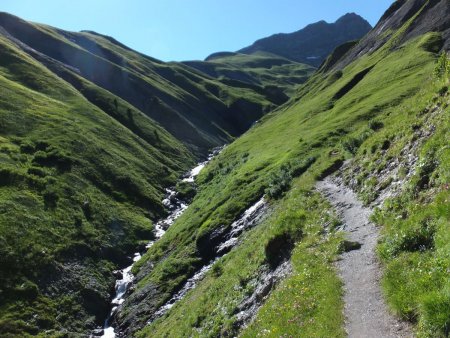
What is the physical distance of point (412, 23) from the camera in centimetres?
10750

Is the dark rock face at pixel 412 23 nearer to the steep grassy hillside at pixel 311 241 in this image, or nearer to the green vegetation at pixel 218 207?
the green vegetation at pixel 218 207

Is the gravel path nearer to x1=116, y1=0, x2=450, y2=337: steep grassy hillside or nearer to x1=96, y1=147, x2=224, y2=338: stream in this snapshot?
x1=116, y1=0, x2=450, y2=337: steep grassy hillside

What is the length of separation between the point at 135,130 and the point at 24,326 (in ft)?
312

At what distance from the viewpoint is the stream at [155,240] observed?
5144 centimetres

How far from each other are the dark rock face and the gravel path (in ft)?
214

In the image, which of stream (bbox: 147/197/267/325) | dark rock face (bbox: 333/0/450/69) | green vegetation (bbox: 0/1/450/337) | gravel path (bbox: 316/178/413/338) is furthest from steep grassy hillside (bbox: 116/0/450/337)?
dark rock face (bbox: 333/0/450/69)

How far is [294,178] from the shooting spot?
4938 centimetres

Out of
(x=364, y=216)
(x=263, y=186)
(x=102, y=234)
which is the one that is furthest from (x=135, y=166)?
(x=364, y=216)

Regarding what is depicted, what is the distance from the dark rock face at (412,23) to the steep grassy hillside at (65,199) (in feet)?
213

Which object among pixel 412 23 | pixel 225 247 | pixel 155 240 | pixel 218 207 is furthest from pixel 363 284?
pixel 412 23

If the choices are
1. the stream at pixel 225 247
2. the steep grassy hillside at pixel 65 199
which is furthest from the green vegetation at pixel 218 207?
the stream at pixel 225 247

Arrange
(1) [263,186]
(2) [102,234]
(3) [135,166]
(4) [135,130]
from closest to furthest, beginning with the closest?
(1) [263,186] → (2) [102,234] → (3) [135,166] → (4) [135,130]

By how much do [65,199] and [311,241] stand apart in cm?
5585

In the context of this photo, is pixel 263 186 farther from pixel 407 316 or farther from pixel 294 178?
pixel 407 316
